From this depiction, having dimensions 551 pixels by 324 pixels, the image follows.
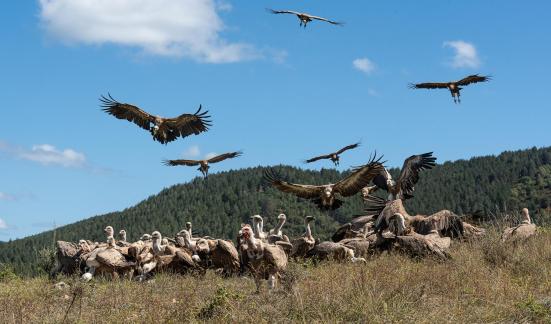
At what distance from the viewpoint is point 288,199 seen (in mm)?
103500

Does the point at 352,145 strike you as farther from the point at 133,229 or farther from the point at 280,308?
the point at 133,229

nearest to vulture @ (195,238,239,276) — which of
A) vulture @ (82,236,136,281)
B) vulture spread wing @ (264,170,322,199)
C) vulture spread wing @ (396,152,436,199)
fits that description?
vulture @ (82,236,136,281)

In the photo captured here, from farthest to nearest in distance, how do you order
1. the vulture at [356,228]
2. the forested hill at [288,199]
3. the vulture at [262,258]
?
the forested hill at [288,199]
the vulture at [356,228]
the vulture at [262,258]

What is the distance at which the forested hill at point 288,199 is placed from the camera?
300 ft

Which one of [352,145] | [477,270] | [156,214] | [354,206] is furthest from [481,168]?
[477,270]

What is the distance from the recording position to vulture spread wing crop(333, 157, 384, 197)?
15001 millimetres

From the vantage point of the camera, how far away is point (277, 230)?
16.8 m

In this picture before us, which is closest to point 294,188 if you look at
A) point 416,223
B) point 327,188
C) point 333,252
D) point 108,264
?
point 327,188

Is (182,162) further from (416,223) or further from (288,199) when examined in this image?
(288,199)

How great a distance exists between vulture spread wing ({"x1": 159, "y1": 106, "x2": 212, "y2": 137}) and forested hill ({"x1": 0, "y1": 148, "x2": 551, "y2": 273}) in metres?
58.7

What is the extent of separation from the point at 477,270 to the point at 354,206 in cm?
10042

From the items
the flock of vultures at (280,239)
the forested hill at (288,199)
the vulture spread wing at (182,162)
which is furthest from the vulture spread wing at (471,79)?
the forested hill at (288,199)

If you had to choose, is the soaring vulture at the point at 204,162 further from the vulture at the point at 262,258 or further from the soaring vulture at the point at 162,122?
the vulture at the point at 262,258

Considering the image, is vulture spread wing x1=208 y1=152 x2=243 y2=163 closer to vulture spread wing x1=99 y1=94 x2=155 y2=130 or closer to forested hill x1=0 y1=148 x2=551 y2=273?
vulture spread wing x1=99 y1=94 x2=155 y2=130
